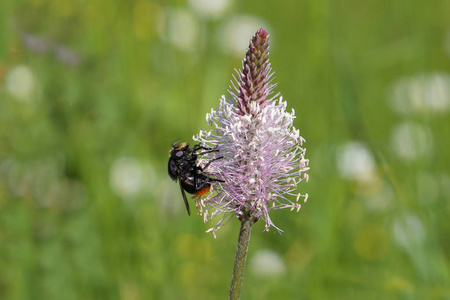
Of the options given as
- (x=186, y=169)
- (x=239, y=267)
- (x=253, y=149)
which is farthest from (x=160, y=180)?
(x=239, y=267)

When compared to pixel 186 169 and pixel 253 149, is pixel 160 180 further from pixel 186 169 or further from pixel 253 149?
pixel 253 149

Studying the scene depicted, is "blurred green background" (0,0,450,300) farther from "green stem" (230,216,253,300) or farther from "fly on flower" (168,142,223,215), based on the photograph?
"green stem" (230,216,253,300)

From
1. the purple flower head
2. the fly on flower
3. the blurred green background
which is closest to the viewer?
the purple flower head

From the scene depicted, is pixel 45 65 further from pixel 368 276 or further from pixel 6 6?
pixel 368 276

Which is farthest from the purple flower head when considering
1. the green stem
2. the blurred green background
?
the blurred green background

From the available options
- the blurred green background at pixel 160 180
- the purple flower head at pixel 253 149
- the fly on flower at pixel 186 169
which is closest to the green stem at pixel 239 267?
the purple flower head at pixel 253 149

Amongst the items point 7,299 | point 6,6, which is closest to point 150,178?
point 7,299
